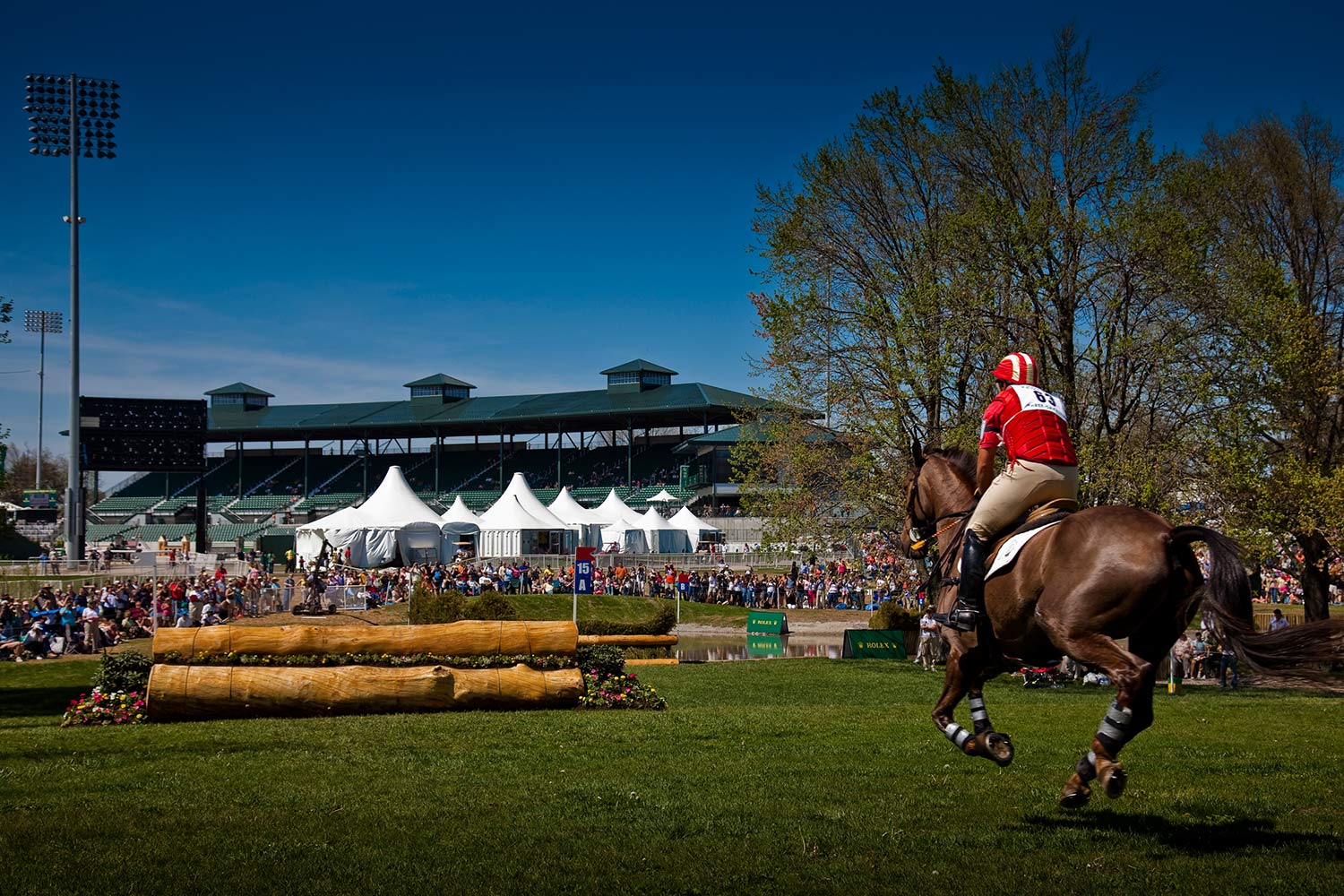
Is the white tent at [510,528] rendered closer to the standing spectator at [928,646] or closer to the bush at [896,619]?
the bush at [896,619]

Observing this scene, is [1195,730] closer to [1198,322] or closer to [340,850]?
[340,850]

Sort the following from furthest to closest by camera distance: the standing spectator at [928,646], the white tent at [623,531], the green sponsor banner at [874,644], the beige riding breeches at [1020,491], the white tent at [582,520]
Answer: the white tent at [623,531] < the white tent at [582,520] < the green sponsor banner at [874,644] < the standing spectator at [928,646] < the beige riding breeches at [1020,491]

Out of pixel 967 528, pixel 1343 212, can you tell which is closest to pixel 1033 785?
pixel 967 528

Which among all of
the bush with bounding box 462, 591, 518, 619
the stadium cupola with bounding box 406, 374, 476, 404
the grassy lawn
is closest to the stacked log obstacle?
the grassy lawn

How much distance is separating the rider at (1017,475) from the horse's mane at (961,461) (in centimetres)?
116

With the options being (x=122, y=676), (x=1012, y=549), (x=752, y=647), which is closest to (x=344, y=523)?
(x=752, y=647)

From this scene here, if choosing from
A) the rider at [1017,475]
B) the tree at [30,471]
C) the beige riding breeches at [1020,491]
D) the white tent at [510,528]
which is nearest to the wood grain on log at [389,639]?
the rider at [1017,475]

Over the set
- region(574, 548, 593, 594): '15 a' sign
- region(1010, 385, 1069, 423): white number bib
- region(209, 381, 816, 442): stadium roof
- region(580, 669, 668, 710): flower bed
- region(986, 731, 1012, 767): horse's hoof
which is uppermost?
region(209, 381, 816, 442): stadium roof

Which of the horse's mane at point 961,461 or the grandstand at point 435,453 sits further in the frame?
the grandstand at point 435,453

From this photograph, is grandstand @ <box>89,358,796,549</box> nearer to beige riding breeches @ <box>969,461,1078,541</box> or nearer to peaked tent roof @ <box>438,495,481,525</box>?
peaked tent roof @ <box>438,495,481,525</box>

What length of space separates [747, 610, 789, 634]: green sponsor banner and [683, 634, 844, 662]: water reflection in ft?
0.96

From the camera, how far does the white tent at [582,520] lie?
185 ft

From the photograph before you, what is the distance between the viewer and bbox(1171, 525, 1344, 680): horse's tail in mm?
6453

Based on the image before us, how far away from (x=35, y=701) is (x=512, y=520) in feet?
118
